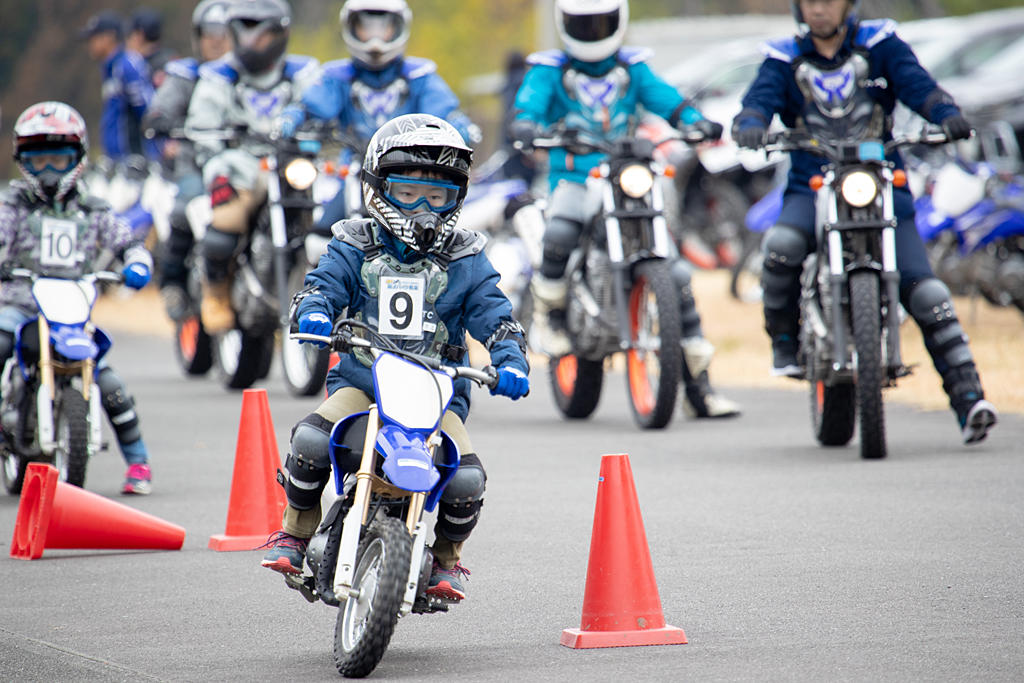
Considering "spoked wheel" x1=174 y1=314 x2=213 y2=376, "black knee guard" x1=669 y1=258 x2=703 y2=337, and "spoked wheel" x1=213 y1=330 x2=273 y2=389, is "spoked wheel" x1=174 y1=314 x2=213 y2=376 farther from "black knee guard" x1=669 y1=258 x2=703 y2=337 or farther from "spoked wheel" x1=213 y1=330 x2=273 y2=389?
"black knee guard" x1=669 y1=258 x2=703 y2=337

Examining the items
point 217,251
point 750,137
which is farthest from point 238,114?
Answer: point 750,137

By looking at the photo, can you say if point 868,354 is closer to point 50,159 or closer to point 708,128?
point 708,128

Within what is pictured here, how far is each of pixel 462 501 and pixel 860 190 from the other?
437 cm

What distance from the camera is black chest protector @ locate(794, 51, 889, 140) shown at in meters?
9.83

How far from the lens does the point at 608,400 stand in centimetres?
1336

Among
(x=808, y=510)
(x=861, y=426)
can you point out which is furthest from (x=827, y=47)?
(x=808, y=510)

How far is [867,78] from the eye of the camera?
9.85 m

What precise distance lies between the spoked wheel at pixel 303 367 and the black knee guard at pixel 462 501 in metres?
7.04

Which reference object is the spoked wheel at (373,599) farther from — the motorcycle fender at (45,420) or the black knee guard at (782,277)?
the black knee guard at (782,277)

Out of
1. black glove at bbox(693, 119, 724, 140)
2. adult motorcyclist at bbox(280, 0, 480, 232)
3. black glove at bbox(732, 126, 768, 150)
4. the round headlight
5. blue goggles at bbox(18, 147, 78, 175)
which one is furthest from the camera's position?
adult motorcyclist at bbox(280, 0, 480, 232)

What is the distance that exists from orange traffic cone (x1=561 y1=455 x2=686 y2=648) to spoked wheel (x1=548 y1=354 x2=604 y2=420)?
230 inches

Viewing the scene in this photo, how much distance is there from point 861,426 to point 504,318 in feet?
12.7

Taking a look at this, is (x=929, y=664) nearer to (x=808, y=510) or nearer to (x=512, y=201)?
(x=808, y=510)

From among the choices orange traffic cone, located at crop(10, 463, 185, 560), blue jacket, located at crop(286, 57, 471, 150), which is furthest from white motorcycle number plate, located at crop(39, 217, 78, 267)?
blue jacket, located at crop(286, 57, 471, 150)
